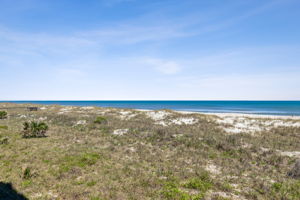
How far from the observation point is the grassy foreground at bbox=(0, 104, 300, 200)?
9945 mm

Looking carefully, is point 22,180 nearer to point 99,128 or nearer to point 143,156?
point 143,156

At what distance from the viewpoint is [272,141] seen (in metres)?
20.8

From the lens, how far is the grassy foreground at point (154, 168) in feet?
32.6

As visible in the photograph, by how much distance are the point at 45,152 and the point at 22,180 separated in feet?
19.8

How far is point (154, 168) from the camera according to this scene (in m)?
13.5

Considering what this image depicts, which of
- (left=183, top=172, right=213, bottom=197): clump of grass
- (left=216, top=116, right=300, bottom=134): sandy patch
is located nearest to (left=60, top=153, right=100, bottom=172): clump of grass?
(left=183, top=172, right=213, bottom=197): clump of grass

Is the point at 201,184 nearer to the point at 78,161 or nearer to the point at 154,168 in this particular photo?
the point at 154,168

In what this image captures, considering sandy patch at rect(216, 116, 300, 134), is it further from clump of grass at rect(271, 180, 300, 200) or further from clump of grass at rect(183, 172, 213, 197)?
clump of grass at rect(183, 172, 213, 197)

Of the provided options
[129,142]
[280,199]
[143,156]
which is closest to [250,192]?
[280,199]

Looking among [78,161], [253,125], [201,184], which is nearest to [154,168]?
[201,184]

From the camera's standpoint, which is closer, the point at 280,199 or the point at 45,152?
the point at 280,199

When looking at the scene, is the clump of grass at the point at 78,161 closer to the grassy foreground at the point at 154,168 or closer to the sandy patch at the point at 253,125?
the grassy foreground at the point at 154,168

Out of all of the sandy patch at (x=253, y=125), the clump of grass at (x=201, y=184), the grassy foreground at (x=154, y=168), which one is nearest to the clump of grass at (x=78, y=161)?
the grassy foreground at (x=154, y=168)

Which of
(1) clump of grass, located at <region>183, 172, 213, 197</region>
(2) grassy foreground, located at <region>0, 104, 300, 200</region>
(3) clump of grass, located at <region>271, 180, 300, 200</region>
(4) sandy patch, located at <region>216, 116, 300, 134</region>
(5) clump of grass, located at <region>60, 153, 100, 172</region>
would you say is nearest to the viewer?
(3) clump of grass, located at <region>271, 180, 300, 200</region>
